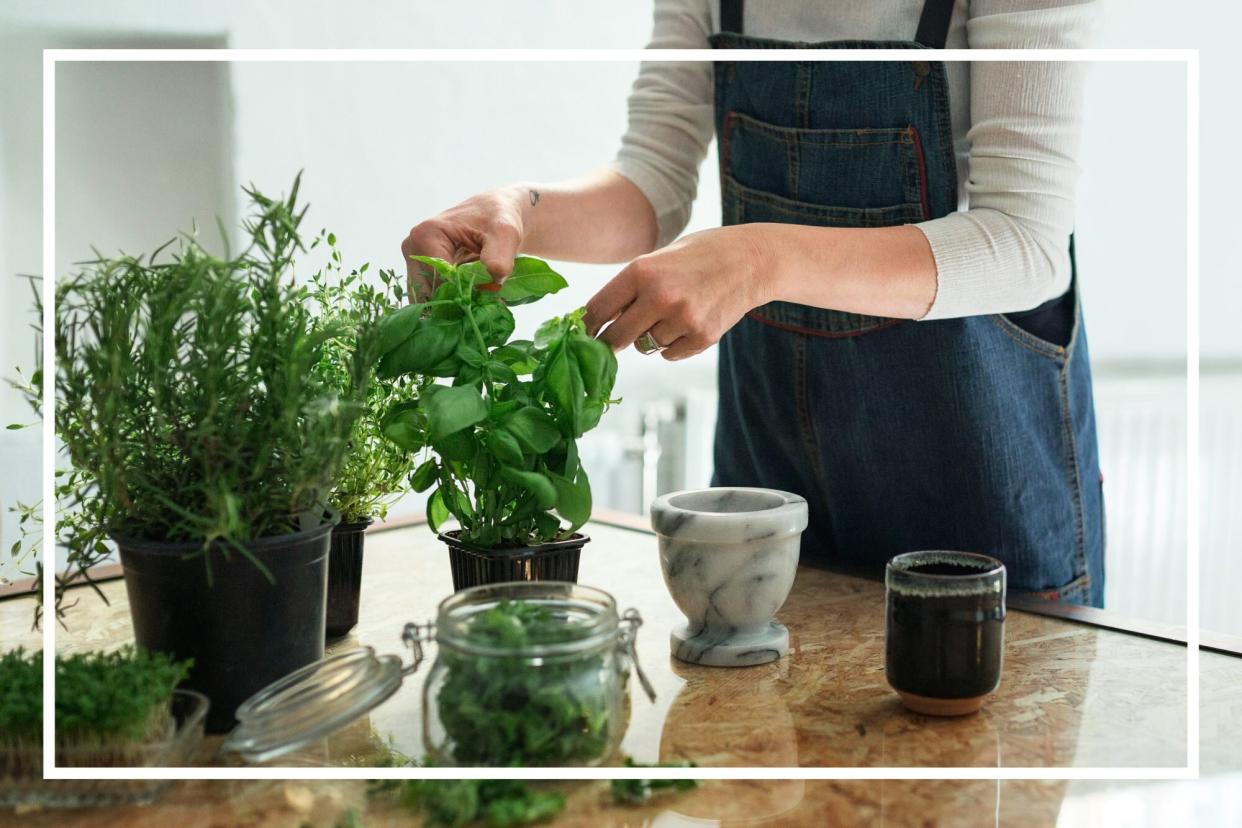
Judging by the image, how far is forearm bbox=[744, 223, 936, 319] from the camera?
3.02 ft

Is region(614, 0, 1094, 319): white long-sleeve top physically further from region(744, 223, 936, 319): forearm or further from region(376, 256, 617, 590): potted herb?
region(376, 256, 617, 590): potted herb

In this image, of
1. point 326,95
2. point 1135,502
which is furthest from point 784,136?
point 1135,502

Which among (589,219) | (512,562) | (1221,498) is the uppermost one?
(589,219)

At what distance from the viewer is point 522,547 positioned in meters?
0.82

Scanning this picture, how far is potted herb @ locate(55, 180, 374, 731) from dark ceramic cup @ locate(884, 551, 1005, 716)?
0.38 metres

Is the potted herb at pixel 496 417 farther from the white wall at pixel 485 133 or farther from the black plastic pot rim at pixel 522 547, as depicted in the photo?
the white wall at pixel 485 133

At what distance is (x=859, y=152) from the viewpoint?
1.16 m

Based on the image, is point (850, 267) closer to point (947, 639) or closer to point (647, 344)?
point (647, 344)

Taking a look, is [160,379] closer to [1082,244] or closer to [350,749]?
[350,749]

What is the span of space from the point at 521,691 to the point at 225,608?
195 mm

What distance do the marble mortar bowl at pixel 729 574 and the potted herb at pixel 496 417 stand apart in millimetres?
75

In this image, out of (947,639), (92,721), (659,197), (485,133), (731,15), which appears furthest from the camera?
(485,133)

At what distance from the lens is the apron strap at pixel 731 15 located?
123 centimetres

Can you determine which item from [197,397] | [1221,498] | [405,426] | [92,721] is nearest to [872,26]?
[405,426]
